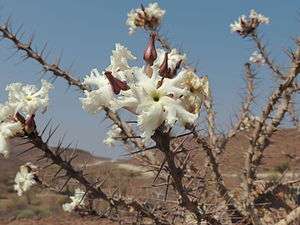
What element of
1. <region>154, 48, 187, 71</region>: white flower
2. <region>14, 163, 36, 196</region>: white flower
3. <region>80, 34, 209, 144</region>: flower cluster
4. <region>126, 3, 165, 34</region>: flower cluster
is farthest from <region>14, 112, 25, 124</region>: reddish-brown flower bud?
<region>126, 3, 165, 34</region>: flower cluster

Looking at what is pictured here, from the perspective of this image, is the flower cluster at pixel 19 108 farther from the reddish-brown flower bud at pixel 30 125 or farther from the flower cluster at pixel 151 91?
the flower cluster at pixel 151 91

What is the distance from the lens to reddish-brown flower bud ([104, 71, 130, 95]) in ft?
7.09

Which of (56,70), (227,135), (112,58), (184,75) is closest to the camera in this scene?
(184,75)

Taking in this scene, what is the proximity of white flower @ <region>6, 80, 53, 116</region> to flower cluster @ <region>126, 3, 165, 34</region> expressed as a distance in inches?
118

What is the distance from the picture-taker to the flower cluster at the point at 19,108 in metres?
2.49

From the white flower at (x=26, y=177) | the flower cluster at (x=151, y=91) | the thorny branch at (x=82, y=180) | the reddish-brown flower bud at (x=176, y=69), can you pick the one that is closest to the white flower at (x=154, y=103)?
the flower cluster at (x=151, y=91)

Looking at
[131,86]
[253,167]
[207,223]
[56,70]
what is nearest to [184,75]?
[131,86]

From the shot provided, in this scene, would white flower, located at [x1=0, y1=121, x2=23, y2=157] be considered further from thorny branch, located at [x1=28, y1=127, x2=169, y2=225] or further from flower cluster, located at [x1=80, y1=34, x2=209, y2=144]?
flower cluster, located at [x1=80, y1=34, x2=209, y2=144]

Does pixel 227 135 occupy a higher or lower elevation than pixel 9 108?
higher

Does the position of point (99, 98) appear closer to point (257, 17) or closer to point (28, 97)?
point (28, 97)

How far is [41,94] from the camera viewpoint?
279 cm

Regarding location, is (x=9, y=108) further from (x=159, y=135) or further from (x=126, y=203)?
(x=126, y=203)

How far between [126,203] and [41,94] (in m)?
1.01

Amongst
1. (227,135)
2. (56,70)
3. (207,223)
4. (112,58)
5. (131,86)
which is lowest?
(207,223)
